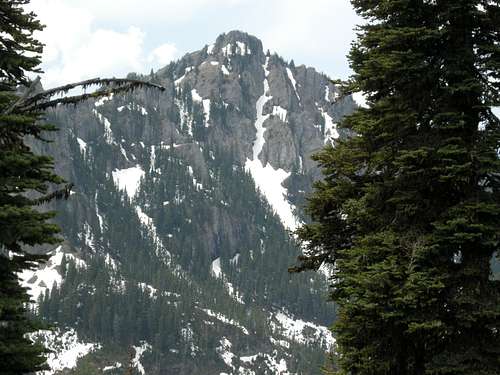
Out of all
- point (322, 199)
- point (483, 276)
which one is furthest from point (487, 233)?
point (322, 199)

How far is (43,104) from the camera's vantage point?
12047 mm

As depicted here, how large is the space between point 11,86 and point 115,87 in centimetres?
454

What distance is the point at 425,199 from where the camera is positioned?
1322 cm

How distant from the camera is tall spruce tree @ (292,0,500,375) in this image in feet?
39.4

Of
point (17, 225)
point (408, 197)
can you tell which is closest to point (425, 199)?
point (408, 197)

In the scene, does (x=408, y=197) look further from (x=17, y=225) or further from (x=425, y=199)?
(x=17, y=225)

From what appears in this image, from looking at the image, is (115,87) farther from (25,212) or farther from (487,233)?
(487,233)

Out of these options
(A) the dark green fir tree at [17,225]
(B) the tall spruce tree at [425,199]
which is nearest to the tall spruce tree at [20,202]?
(A) the dark green fir tree at [17,225]

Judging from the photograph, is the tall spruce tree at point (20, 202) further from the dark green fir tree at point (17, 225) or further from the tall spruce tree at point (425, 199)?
the tall spruce tree at point (425, 199)

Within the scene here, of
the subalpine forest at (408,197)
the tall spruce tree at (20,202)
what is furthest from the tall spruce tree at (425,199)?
the tall spruce tree at (20,202)

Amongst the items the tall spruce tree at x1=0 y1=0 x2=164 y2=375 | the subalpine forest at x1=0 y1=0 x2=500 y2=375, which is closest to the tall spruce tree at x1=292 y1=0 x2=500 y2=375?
the subalpine forest at x1=0 y1=0 x2=500 y2=375

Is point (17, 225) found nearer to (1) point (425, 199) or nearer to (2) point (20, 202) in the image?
(2) point (20, 202)

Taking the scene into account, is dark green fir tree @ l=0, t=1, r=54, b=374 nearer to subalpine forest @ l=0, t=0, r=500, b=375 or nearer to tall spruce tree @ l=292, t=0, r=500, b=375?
subalpine forest @ l=0, t=0, r=500, b=375

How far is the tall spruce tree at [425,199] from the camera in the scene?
1202 centimetres
